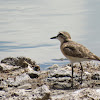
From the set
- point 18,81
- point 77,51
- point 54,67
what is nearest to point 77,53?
point 77,51

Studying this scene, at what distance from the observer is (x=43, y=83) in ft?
33.6

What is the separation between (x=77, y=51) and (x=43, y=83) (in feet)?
4.32

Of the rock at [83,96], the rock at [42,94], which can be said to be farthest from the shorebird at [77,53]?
the rock at [42,94]

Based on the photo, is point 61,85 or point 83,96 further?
point 61,85

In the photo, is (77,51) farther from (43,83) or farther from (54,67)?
(54,67)

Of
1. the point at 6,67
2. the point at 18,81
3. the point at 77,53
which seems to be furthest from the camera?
the point at 6,67

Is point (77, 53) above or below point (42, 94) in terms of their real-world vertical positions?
above

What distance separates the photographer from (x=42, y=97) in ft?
25.6

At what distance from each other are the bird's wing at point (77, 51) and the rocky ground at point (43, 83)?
791 mm

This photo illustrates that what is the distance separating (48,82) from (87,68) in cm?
260

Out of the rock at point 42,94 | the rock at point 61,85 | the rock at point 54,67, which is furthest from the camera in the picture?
the rock at point 54,67

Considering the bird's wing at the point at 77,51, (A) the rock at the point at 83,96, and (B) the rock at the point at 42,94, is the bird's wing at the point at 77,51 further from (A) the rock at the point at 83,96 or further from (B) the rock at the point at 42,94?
(B) the rock at the point at 42,94

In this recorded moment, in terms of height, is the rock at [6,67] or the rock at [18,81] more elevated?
the rock at [6,67]

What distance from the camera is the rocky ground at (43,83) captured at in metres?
8.02
